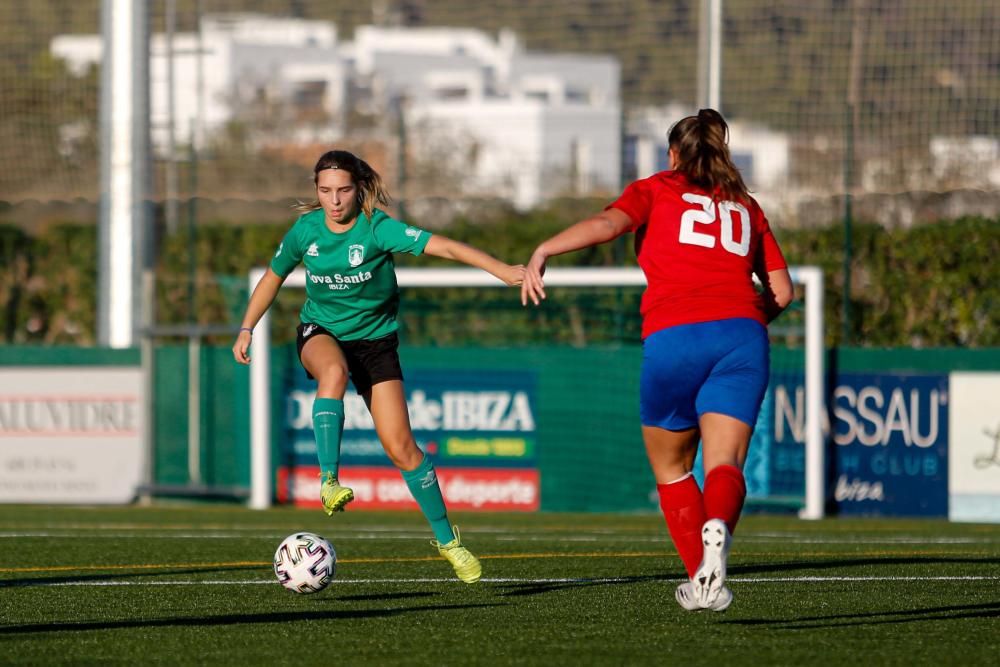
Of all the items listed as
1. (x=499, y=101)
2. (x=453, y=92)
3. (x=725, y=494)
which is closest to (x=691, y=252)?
Result: (x=725, y=494)

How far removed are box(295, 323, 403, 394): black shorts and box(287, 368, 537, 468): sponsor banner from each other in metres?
7.05

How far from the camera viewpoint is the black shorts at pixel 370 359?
26.5 feet

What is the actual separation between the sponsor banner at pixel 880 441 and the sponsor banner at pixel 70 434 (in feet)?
20.1

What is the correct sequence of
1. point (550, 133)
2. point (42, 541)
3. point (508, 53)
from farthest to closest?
point (508, 53) → point (550, 133) → point (42, 541)

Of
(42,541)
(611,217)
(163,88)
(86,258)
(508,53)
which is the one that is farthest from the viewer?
(508,53)

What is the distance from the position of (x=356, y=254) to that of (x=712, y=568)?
281 cm

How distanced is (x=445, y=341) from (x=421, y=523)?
3.59 m

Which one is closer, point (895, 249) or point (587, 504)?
point (587, 504)

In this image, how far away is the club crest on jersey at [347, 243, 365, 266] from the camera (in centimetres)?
799

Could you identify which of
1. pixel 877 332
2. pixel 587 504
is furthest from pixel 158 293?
pixel 877 332

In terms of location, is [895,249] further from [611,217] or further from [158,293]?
[611,217]

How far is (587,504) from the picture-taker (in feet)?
49.9

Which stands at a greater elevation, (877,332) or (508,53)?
(508,53)

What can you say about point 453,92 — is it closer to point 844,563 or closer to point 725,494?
point 844,563
